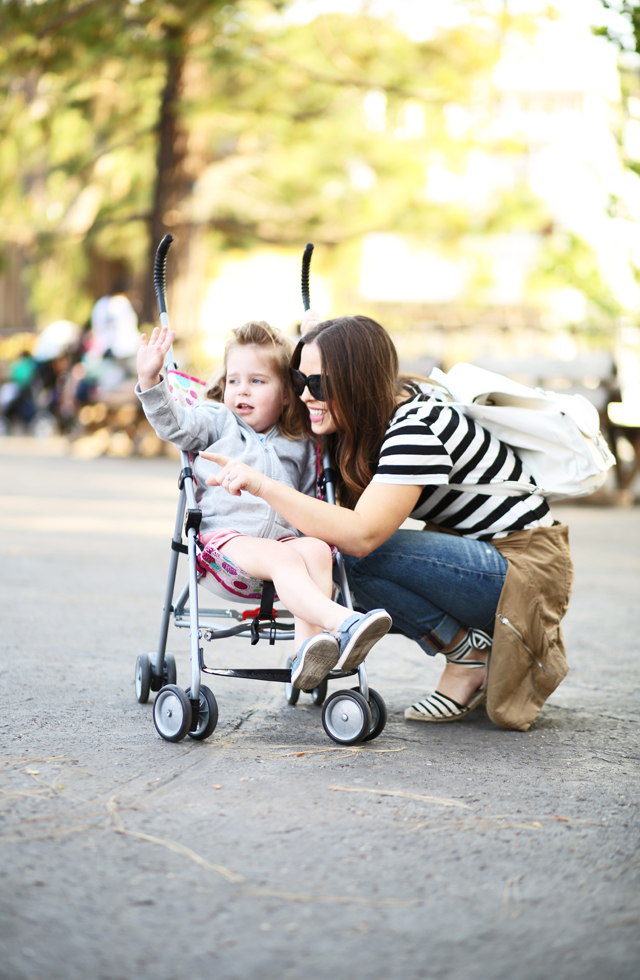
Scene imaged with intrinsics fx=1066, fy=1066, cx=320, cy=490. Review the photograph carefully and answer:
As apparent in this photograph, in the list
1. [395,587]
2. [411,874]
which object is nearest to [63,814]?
[411,874]

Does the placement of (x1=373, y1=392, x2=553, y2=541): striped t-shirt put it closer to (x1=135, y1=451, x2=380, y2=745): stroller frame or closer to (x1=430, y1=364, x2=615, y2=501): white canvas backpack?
(x1=430, y1=364, x2=615, y2=501): white canvas backpack

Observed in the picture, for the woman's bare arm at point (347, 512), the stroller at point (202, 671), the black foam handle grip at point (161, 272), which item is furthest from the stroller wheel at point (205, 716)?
the black foam handle grip at point (161, 272)

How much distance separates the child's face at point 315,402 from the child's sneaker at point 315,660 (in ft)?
2.11

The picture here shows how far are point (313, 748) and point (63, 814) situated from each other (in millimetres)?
787

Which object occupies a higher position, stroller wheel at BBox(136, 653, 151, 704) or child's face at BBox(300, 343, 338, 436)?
child's face at BBox(300, 343, 338, 436)

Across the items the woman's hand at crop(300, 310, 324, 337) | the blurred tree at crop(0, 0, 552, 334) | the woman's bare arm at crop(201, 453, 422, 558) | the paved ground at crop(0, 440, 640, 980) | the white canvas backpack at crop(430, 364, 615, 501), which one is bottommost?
the paved ground at crop(0, 440, 640, 980)

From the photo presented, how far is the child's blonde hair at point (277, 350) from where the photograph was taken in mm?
3295

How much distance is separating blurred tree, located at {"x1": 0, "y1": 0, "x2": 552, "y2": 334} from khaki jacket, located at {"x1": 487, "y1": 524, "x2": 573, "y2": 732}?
867 cm

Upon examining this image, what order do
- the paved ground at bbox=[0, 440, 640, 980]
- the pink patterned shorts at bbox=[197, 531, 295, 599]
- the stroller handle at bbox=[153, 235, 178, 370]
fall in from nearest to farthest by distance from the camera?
1. the paved ground at bbox=[0, 440, 640, 980]
2. the pink patterned shorts at bbox=[197, 531, 295, 599]
3. the stroller handle at bbox=[153, 235, 178, 370]

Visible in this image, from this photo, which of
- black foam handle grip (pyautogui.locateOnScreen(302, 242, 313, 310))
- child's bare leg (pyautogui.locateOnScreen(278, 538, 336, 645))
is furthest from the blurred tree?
child's bare leg (pyautogui.locateOnScreen(278, 538, 336, 645))

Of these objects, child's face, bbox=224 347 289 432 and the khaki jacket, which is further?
child's face, bbox=224 347 289 432

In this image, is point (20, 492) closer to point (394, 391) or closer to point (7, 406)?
point (394, 391)

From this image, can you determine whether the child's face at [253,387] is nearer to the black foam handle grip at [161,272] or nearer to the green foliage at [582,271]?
the black foam handle grip at [161,272]

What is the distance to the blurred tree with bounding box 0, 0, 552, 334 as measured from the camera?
35.9 ft
